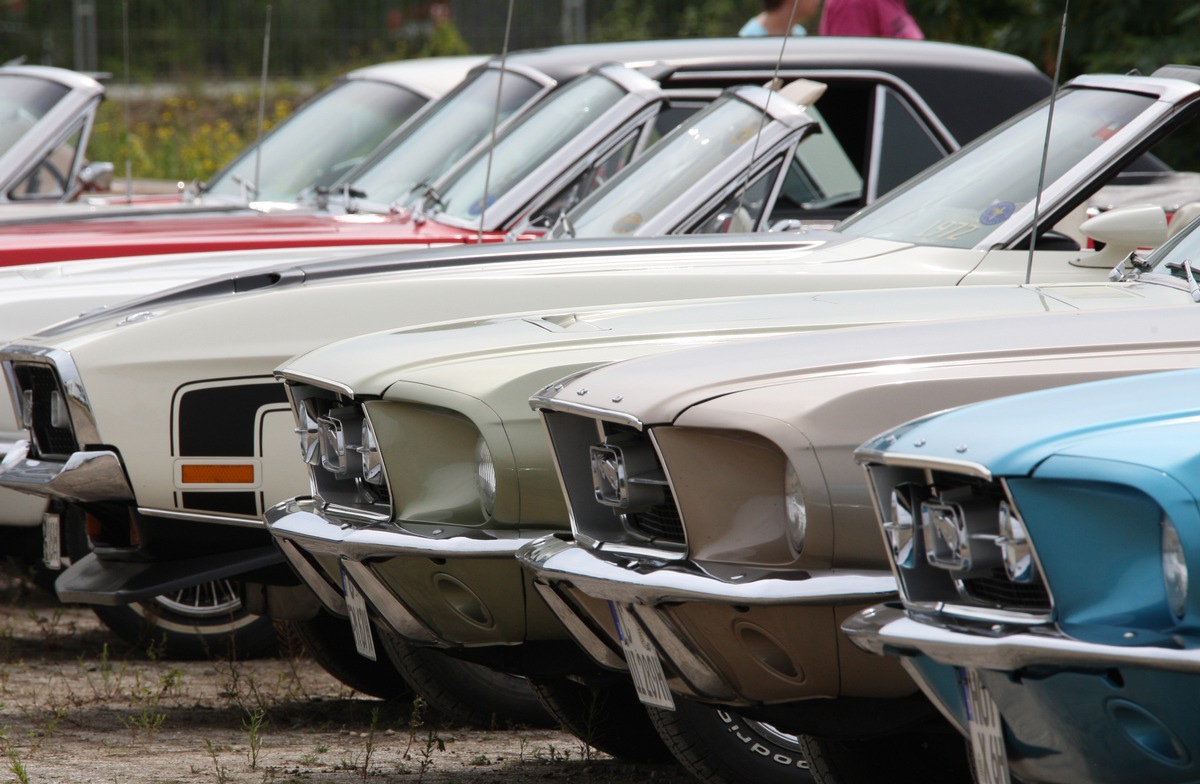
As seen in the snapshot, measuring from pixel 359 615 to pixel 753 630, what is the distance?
1311mm

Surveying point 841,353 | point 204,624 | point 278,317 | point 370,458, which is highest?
point 841,353

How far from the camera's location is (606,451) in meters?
3.16

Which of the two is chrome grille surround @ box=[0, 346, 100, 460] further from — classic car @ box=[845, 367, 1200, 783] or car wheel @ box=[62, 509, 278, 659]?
classic car @ box=[845, 367, 1200, 783]

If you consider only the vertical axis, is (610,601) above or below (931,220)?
below

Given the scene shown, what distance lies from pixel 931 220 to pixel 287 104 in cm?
1901

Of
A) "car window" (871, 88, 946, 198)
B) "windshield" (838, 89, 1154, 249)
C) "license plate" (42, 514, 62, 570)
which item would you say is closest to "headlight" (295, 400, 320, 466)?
"license plate" (42, 514, 62, 570)

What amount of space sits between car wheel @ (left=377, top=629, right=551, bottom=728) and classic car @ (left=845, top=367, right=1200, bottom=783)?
2.04 m

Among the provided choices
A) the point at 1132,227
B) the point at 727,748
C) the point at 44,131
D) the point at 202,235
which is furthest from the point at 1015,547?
the point at 44,131

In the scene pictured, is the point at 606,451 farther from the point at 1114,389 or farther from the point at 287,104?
the point at 287,104

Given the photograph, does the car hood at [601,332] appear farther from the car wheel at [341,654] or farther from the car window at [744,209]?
the car window at [744,209]

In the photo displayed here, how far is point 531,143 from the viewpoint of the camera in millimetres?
7094

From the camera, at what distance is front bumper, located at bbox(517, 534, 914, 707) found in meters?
2.80

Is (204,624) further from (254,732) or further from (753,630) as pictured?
(753,630)

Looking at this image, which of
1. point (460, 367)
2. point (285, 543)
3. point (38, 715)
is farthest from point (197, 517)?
point (460, 367)
